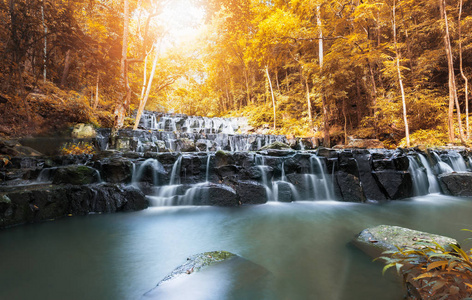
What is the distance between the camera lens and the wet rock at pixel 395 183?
Result: 636 cm

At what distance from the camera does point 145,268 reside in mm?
2791

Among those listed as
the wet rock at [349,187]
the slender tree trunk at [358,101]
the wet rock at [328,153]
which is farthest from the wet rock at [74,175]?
the slender tree trunk at [358,101]

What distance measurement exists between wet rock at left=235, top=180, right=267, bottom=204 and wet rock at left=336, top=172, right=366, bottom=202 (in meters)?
2.53

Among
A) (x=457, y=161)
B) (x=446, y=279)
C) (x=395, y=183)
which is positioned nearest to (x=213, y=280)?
(x=446, y=279)

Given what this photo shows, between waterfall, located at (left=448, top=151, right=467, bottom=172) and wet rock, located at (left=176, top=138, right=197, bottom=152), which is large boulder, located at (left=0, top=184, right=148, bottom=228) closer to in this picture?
wet rock, located at (left=176, top=138, right=197, bottom=152)

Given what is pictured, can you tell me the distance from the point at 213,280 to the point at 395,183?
681 cm

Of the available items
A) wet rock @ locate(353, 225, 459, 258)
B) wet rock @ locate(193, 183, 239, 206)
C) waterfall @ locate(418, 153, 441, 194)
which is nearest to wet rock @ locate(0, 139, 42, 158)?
wet rock @ locate(193, 183, 239, 206)

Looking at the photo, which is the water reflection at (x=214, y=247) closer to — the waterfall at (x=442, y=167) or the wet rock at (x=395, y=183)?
the wet rock at (x=395, y=183)

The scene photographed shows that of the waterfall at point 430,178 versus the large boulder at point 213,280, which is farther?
the waterfall at point 430,178

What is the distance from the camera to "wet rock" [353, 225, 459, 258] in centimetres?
267

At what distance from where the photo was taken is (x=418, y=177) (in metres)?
7.12

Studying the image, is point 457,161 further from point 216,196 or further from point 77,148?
point 77,148

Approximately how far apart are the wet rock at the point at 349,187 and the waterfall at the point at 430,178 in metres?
3.03

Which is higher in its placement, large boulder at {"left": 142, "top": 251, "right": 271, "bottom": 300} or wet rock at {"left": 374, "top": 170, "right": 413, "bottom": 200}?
wet rock at {"left": 374, "top": 170, "right": 413, "bottom": 200}
